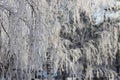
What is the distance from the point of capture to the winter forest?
242 cm

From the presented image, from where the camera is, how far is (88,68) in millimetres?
4750

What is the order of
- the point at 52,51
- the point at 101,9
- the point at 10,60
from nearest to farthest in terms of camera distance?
the point at 10,60 → the point at 52,51 → the point at 101,9

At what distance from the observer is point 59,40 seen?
12.9 feet

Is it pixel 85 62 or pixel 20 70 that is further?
pixel 85 62

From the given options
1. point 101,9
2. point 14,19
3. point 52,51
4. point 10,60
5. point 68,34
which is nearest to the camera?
point 14,19

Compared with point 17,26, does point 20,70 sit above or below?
below

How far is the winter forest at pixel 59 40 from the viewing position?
2.42 m

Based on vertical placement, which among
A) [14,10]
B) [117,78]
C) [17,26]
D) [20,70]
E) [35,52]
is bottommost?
[117,78]

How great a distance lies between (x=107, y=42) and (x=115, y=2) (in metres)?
0.80

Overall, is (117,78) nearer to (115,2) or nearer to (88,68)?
(88,68)

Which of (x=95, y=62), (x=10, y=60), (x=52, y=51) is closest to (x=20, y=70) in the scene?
(x=10, y=60)

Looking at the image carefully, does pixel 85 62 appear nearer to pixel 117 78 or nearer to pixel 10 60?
pixel 117 78

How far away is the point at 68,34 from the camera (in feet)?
14.9

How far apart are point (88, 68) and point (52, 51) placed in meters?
1.49
